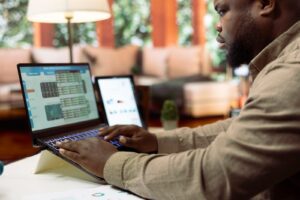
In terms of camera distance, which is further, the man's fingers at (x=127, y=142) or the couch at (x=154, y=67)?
the couch at (x=154, y=67)

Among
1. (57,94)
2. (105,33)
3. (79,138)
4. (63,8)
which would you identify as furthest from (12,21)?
(79,138)

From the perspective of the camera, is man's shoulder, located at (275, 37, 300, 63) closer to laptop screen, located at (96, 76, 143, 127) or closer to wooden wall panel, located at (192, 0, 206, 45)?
laptop screen, located at (96, 76, 143, 127)

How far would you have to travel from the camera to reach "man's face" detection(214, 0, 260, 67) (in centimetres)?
81

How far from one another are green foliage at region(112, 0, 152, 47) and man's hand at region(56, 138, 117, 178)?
224 inches

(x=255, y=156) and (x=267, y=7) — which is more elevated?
(x=267, y=7)

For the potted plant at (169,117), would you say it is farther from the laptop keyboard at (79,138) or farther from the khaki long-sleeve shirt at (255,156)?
the khaki long-sleeve shirt at (255,156)

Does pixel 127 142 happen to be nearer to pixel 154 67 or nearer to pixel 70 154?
pixel 70 154

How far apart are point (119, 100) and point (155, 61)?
4.47 meters

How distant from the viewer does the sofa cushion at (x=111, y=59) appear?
576cm

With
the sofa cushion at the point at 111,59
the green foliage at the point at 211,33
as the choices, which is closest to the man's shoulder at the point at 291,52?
the sofa cushion at the point at 111,59

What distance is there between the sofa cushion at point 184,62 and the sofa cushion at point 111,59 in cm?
62

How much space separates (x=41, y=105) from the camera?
1.11 metres

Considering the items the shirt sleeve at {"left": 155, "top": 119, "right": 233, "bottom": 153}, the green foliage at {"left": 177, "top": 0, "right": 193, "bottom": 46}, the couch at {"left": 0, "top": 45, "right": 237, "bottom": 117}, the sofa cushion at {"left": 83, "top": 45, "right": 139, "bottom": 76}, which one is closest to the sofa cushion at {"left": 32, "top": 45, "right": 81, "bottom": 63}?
the couch at {"left": 0, "top": 45, "right": 237, "bottom": 117}

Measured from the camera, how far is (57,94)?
1.20m
